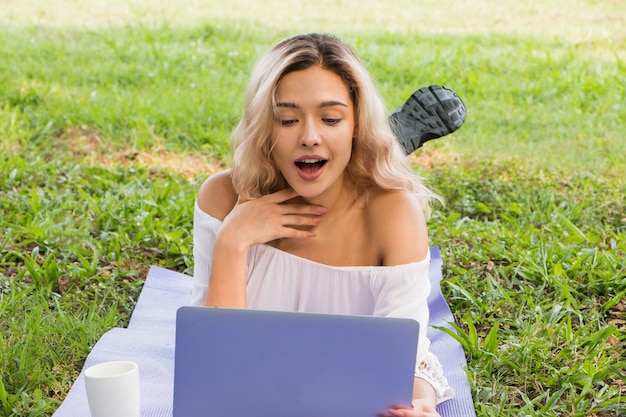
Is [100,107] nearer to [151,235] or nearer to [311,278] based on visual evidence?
[151,235]

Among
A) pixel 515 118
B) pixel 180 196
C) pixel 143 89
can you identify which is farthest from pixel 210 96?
pixel 515 118

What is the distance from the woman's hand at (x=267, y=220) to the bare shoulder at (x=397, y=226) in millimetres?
174

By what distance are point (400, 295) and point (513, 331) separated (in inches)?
35.5

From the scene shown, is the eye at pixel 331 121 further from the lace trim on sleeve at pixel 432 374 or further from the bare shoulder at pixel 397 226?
the lace trim on sleeve at pixel 432 374

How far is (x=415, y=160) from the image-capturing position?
5559 mm

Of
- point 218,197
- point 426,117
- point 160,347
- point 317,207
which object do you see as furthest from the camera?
point 426,117

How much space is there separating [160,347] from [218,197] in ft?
2.47

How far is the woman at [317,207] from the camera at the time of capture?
2508 mm

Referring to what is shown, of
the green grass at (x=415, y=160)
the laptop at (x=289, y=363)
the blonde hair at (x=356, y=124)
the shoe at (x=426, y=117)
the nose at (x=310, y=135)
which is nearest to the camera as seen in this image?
the laptop at (x=289, y=363)

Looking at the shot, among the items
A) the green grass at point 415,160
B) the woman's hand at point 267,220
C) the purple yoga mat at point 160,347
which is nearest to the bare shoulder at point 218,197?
the woman's hand at point 267,220

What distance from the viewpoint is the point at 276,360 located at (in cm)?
193

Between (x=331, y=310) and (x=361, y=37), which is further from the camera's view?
(x=361, y=37)

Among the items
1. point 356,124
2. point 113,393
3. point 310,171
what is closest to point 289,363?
point 113,393

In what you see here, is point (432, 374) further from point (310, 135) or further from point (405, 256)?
point (310, 135)
